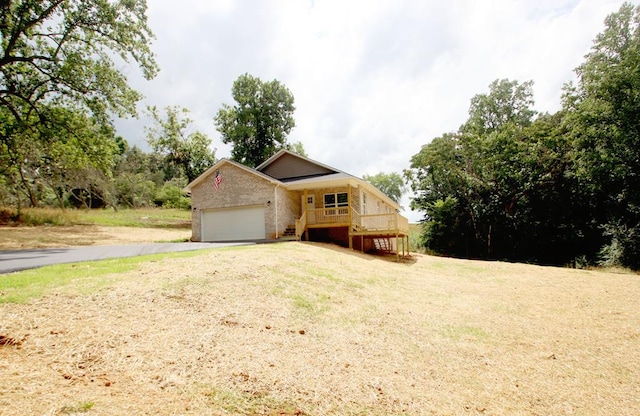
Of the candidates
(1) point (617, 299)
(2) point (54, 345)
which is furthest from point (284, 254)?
(1) point (617, 299)

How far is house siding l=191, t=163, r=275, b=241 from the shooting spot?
60.5ft

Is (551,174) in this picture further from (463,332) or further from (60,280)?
(60,280)

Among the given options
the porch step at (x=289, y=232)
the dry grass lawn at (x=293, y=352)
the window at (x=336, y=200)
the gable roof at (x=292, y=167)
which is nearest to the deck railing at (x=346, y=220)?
the window at (x=336, y=200)

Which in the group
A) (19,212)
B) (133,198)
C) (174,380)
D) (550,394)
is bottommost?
(550,394)

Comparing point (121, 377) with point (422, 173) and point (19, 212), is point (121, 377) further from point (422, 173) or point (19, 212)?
point (422, 173)

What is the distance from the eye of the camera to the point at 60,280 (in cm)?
657

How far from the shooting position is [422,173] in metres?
31.2

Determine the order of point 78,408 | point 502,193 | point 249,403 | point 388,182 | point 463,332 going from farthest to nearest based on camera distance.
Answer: point 388,182 < point 502,193 < point 463,332 < point 249,403 < point 78,408

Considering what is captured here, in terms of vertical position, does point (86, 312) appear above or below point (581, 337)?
above

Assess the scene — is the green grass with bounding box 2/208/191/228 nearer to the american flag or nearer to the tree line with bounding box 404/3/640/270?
the american flag

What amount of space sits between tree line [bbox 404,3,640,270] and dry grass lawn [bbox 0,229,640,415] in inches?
575

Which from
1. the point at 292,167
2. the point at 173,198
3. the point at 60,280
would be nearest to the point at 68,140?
the point at 292,167

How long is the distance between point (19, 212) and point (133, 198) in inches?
753

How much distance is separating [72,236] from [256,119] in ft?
75.0
